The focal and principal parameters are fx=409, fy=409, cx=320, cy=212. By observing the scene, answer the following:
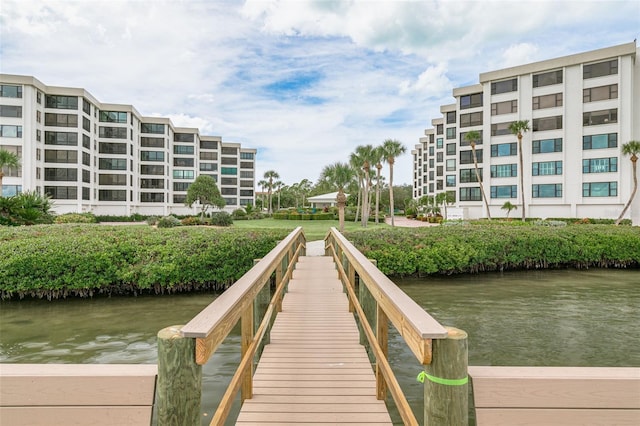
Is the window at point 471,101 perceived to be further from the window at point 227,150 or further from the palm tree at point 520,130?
the window at point 227,150

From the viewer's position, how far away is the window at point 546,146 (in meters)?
42.5

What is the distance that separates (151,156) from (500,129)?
49035 mm

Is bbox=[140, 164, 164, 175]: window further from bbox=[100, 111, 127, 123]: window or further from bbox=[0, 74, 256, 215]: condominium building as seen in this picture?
bbox=[100, 111, 127, 123]: window

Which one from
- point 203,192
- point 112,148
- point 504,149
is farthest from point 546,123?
point 112,148

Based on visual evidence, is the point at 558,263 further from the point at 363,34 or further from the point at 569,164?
the point at 569,164

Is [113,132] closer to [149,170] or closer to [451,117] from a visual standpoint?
[149,170]

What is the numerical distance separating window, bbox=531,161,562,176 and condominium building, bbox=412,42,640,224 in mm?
92

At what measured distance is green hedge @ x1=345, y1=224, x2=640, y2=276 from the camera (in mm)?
15938

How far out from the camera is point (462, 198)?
50969 mm

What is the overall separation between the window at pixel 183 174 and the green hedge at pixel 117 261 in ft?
182

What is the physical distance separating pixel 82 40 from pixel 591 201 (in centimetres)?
4375

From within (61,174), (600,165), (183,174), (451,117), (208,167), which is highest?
(451,117)

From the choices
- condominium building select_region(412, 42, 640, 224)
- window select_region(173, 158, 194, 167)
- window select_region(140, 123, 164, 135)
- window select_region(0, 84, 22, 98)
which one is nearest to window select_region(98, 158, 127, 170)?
window select_region(140, 123, 164, 135)

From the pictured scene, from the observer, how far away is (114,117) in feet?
185
